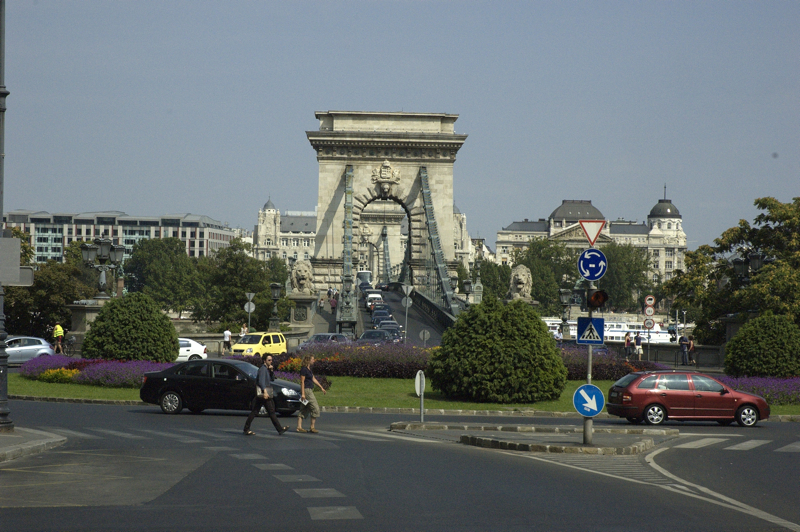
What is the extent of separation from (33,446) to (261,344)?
1143 inches

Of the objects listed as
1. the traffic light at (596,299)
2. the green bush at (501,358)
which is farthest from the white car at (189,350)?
the traffic light at (596,299)

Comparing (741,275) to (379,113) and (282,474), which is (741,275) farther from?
(379,113)

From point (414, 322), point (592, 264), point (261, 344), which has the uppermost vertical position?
point (592, 264)

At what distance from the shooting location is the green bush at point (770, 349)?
1224 inches

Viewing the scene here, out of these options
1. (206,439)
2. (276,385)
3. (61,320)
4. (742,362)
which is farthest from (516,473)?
(61,320)

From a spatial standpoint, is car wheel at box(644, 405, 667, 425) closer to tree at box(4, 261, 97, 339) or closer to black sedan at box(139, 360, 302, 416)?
black sedan at box(139, 360, 302, 416)

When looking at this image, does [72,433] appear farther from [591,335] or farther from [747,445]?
[747,445]

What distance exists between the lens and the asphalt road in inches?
412

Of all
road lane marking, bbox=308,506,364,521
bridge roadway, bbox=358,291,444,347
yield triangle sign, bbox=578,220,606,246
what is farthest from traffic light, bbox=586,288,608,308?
bridge roadway, bbox=358,291,444,347

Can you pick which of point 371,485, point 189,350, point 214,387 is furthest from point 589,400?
point 189,350

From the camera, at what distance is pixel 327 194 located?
83938 mm

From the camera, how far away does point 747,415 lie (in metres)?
24.5

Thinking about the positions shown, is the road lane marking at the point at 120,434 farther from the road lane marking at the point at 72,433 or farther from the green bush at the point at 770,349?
the green bush at the point at 770,349

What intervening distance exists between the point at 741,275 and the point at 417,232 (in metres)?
48.8
